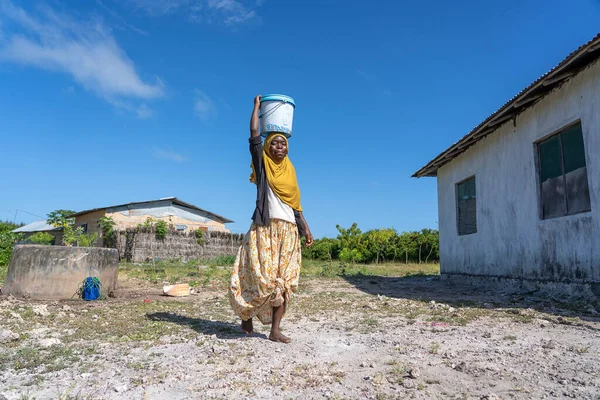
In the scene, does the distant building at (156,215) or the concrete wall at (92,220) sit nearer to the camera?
the distant building at (156,215)

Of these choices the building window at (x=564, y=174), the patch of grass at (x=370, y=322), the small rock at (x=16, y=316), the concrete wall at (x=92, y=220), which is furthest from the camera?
the concrete wall at (x=92, y=220)

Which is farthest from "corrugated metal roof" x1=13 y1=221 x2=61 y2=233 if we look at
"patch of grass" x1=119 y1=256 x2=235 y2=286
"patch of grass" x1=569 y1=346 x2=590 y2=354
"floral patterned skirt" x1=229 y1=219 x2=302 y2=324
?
"patch of grass" x1=569 y1=346 x2=590 y2=354

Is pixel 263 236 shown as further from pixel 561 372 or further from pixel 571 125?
pixel 571 125

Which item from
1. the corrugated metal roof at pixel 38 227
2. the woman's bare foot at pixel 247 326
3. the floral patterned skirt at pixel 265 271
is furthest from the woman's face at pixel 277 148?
the corrugated metal roof at pixel 38 227

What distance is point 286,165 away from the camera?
400 centimetres

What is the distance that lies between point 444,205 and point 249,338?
29.5 feet

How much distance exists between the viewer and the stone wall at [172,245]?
1923cm

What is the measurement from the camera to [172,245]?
2023 centimetres

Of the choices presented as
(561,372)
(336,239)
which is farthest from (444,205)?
(336,239)

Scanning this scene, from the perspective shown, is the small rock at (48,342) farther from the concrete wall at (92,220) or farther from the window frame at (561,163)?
the concrete wall at (92,220)

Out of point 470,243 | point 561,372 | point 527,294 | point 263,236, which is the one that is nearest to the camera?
point 561,372

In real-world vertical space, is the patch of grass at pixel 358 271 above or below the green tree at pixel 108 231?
below

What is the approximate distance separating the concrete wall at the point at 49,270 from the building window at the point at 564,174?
7.46 metres

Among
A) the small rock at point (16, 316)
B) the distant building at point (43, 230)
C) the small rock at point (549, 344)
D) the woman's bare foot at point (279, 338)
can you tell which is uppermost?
the distant building at point (43, 230)
